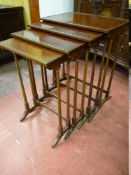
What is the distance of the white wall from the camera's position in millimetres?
2813

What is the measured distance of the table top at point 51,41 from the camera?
1.11 m

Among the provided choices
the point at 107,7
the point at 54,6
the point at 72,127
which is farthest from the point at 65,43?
the point at 54,6

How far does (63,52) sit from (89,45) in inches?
9.3

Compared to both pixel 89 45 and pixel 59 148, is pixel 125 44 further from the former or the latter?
pixel 59 148

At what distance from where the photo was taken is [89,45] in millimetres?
1211

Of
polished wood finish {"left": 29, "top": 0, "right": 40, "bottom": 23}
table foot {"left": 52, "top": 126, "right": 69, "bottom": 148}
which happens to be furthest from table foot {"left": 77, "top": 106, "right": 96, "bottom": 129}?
polished wood finish {"left": 29, "top": 0, "right": 40, "bottom": 23}

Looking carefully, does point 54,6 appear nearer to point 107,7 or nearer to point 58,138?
point 107,7

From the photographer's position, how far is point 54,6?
Answer: 289cm

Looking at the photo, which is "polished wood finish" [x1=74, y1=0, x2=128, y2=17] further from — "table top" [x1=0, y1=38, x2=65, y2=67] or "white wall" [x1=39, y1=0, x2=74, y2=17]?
"table top" [x1=0, y1=38, x2=65, y2=67]

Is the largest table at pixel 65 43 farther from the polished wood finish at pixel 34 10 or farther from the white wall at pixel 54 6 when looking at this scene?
the white wall at pixel 54 6

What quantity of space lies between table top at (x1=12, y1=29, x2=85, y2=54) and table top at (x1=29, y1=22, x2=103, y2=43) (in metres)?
0.03

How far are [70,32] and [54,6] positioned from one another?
1839 millimetres

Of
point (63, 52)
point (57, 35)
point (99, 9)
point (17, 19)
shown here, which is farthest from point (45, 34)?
point (17, 19)

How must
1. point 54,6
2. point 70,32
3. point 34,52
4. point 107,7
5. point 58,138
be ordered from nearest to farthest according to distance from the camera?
point 34,52, point 70,32, point 58,138, point 107,7, point 54,6
